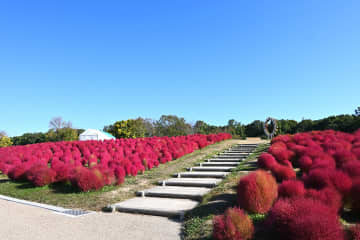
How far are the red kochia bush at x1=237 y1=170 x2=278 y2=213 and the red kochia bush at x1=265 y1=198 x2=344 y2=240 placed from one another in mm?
1059

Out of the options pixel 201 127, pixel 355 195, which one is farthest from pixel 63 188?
pixel 201 127

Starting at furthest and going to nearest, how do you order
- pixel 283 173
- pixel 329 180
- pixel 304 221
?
pixel 283 173 → pixel 329 180 → pixel 304 221

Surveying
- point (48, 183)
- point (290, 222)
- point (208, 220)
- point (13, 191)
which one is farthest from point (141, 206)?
point (13, 191)

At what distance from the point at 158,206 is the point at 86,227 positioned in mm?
1675

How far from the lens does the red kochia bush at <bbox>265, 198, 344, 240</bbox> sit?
9.25ft

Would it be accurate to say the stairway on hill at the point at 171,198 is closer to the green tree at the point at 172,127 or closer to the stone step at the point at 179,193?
the stone step at the point at 179,193

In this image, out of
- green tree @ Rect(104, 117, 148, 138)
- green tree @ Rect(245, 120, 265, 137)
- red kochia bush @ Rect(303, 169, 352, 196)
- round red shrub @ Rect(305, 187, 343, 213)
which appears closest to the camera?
round red shrub @ Rect(305, 187, 343, 213)

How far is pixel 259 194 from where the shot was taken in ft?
14.8

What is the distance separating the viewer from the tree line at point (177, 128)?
3142 centimetres

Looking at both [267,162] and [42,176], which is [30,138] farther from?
[267,162]

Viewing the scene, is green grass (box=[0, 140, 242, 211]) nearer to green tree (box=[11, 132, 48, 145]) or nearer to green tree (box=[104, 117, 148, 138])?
green tree (box=[104, 117, 148, 138])

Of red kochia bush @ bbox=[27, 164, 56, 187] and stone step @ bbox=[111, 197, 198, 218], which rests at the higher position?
red kochia bush @ bbox=[27, 164, 56, 187]

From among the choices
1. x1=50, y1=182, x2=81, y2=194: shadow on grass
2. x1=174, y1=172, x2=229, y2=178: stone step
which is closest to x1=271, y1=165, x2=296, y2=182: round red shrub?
x1=174, y1=172, x2=229, y2=178: stone step

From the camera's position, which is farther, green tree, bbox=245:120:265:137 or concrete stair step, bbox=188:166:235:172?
green tree, bbox=245:120:265:137
